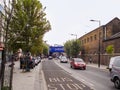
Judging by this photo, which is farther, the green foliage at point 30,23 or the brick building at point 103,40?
the brick building at point 103,40

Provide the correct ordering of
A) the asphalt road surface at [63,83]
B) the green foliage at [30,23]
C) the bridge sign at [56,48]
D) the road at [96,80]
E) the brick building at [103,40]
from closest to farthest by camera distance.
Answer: the asphalt road surface at [63,83] < the road at [96,80] < the green foliage at [30,23] < the brick building at [103,40] < the bridge sign at [56,48]

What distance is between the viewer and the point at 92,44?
267 feet

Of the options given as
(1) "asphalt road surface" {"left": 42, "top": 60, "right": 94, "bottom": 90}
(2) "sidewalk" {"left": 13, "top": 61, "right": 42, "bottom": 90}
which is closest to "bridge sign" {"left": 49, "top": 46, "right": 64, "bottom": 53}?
(1) "asphalt road surface" {"left": 42, "top": 60, "right": 94, "bottom": 90}

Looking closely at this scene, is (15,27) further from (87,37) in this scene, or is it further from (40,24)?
(87,37)

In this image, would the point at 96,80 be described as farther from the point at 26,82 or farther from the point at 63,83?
the point at 26,82

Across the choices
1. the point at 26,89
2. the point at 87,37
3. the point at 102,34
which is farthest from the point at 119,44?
the point at 26,89

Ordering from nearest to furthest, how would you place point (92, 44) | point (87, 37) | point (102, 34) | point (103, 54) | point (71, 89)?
point (71, 89), point (103, 54), point (102, 34), point (92, 44), point (87, 37)

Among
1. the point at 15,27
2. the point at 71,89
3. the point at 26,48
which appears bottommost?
the point at 71,89

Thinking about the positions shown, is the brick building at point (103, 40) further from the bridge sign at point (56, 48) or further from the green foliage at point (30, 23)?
the bridge sign at point (56, 48)

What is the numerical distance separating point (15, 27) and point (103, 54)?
3664 cm

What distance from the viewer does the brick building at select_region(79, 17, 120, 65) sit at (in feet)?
195

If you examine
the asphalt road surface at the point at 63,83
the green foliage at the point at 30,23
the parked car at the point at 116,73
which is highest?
the green foliage at the point at 30,23

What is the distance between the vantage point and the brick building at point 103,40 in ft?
195

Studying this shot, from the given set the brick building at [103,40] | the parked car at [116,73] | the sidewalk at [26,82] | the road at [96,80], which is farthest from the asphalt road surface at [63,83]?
the brick building at [103,40]
